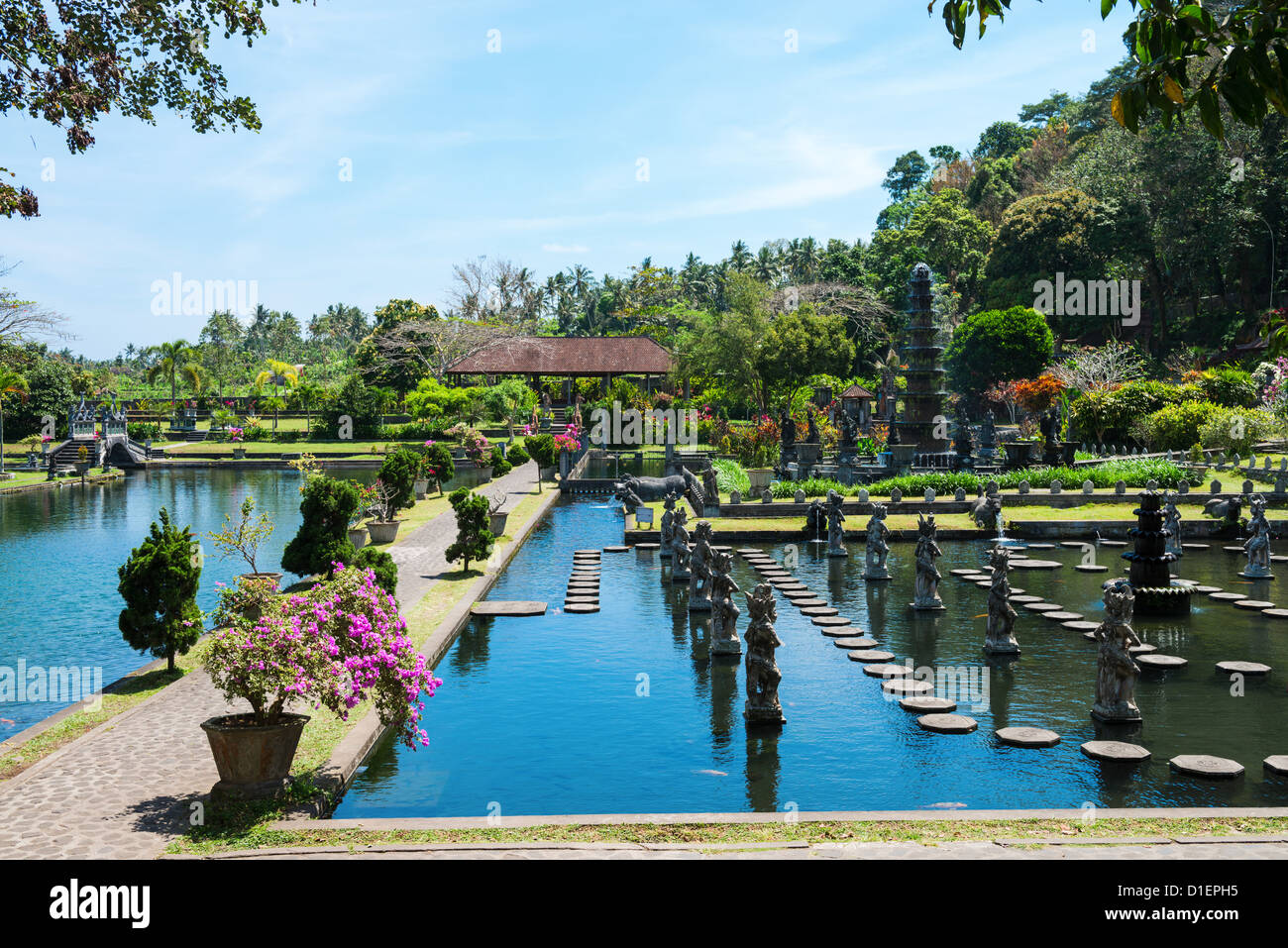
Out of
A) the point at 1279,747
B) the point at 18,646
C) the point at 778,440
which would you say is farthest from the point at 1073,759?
the point at 778,440

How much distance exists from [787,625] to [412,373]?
60742 millimetres

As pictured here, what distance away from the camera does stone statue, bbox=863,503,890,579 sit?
68.5ft

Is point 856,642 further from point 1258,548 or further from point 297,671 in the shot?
point 1258,548

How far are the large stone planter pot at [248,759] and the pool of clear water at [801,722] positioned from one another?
85 cm

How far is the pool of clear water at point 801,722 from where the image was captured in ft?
30.8

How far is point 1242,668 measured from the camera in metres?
13.4

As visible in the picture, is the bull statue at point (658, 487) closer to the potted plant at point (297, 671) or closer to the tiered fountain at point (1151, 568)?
the tiered fountain at point (1151, 568)

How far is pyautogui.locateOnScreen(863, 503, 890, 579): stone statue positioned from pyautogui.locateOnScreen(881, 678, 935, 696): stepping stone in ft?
25.5

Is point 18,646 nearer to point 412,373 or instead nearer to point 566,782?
point 566,782

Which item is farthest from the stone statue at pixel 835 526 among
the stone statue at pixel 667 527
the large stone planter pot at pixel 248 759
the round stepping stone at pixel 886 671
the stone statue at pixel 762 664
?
the large stone planter pot at pixel 248 759

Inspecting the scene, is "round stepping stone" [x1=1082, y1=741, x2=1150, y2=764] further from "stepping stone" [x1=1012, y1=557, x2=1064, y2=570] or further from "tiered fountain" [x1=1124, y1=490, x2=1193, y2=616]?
"stepping stone" [x1=1012, y1=557, x2=1064, y2=570]

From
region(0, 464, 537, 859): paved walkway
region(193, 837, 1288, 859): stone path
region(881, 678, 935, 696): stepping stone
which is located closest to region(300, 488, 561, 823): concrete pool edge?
region(0, 464, 537, 859): paved walkway

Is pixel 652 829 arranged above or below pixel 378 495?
below
